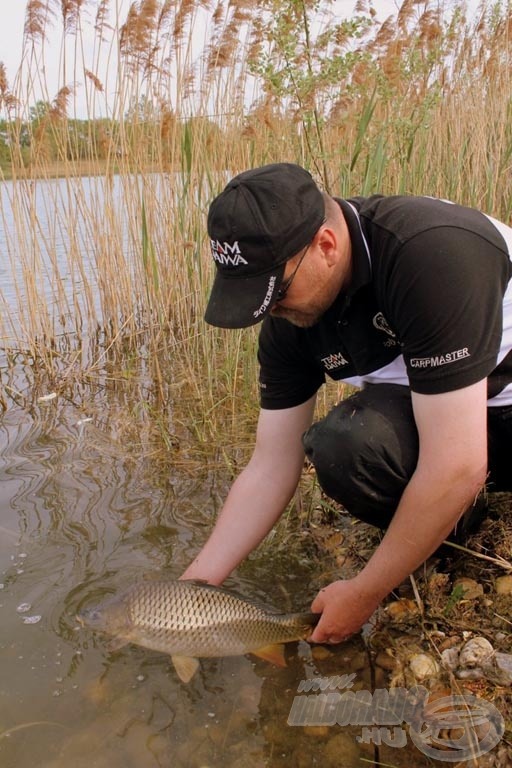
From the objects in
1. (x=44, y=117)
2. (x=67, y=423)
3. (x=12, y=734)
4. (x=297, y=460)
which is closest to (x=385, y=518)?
(x=297, y=460)

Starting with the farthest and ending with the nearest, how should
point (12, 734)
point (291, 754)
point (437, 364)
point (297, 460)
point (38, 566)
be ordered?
point (38, 566)
point (297, 460)
point (12, 734)
point (291, 754)
point (437, 364)

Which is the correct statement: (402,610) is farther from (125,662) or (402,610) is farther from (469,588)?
(125,662)

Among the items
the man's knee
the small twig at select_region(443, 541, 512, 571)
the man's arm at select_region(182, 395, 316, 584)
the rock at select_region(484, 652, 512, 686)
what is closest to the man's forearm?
the man's arm at select_region(182, 395, 316, 584)

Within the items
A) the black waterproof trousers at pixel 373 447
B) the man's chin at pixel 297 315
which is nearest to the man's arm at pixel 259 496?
the black waterproof trousers at pixel 373 447

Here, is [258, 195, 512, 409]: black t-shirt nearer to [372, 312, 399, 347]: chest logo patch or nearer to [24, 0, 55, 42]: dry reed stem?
[372, 312, 399, 347]: chest logo patch

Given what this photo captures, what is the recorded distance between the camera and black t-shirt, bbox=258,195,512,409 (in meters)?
1.73

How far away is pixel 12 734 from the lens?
2.01m

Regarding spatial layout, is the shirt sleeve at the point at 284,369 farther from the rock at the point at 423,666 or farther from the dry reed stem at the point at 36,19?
the dry reed stem at the point at 36,19

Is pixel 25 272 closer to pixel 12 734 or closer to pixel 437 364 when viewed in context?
pixel 12 734

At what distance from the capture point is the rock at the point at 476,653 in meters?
1.95

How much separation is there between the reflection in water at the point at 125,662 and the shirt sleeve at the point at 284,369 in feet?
2.37

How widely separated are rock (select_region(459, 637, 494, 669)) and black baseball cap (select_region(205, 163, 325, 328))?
1.10 meters

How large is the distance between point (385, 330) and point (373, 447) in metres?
0.34

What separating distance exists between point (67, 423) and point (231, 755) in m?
2.79
